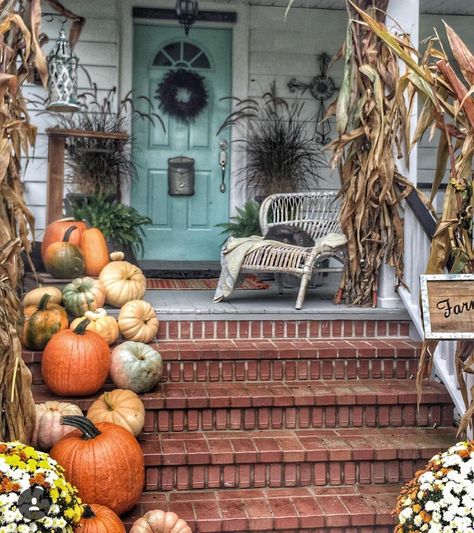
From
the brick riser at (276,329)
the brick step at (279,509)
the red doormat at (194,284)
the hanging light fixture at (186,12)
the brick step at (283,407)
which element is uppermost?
the hanging light fixture at (186,12)

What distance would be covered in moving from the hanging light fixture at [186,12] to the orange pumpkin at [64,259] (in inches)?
101

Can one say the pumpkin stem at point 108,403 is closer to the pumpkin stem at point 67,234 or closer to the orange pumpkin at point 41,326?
the orange pumpkin at point 41,326

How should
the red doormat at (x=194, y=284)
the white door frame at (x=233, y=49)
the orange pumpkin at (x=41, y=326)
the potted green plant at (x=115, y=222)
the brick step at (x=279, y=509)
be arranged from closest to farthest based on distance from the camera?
the brick step at (x=279, y=509) < the orange pumpkin at (x=41, y=326) < the red doormat at (x=194, y=284) < the potted green plant at (x=115, y=222) < the white door frame at (x=233, y=49)

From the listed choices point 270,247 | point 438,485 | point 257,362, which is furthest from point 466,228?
point 270,247

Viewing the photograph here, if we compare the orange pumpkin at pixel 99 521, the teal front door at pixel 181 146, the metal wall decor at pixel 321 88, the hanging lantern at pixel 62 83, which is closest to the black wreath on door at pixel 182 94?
the teal front door at pixel 181 146

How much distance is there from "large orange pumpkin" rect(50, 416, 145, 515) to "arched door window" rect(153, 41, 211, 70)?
482 centimetres

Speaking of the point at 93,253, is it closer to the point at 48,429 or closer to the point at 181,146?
the point at 48,429

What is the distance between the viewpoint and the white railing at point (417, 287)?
388 centimetres

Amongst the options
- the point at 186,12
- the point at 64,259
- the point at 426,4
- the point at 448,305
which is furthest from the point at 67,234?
the point at 426,4

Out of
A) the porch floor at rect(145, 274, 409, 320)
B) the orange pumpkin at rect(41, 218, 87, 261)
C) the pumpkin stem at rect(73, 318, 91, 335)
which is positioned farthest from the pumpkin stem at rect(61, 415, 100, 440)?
the orange pumpkin at rect(41, 218, 87, 261)

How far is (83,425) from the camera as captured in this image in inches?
123

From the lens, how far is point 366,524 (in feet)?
10.8

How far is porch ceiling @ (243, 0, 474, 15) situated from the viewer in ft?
23.9

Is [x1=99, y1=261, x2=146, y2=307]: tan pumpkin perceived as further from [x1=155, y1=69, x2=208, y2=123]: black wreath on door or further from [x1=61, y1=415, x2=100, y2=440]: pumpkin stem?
[x1=155, y1=69, x2=208, y2=123]: black wreath on door
